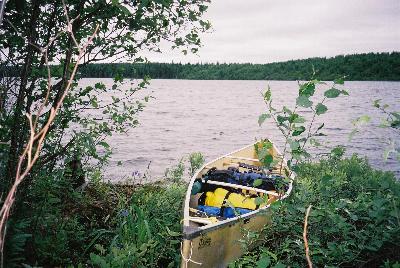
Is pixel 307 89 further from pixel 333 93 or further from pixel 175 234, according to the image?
pixel 175 234

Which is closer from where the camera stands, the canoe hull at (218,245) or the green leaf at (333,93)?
the green leaf at (333,93)

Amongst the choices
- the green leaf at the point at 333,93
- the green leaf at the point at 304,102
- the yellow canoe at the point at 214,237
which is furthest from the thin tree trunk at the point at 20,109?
the green leaf at the point at 333,93

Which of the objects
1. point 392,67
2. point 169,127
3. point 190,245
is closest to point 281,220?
point 190,245

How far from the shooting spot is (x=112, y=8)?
379 centimetres

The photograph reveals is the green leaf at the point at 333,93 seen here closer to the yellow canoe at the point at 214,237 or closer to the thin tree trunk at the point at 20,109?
the yellow canoe at the point at 214,237

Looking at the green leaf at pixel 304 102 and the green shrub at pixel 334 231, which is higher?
the green leaf at pixel 304 102

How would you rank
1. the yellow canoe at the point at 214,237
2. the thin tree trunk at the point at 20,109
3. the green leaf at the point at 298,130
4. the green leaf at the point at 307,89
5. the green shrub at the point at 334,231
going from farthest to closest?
the yellow canoe at the point at 214,237
the green shrub at the point at 334,231
the green leaf at the point at 298,130
the green leaf at the point at 307,89
the thin tree trunk at the point at 20,109

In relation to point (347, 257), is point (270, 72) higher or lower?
higher

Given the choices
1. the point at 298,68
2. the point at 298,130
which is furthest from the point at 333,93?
the point at 298,68

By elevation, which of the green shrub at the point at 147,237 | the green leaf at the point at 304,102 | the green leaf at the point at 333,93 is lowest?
the green shrub at the point at 147,237

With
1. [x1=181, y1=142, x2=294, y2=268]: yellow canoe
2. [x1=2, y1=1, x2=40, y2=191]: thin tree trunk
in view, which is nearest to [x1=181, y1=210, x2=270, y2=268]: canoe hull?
[x1=181, y1=142, x2=294, y2=268]: yellow canoe

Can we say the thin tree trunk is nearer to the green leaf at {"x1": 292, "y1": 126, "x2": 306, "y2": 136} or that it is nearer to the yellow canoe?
the yellow canoe

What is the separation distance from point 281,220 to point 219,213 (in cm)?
177

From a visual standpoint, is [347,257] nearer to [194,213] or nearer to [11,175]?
[194,213]
